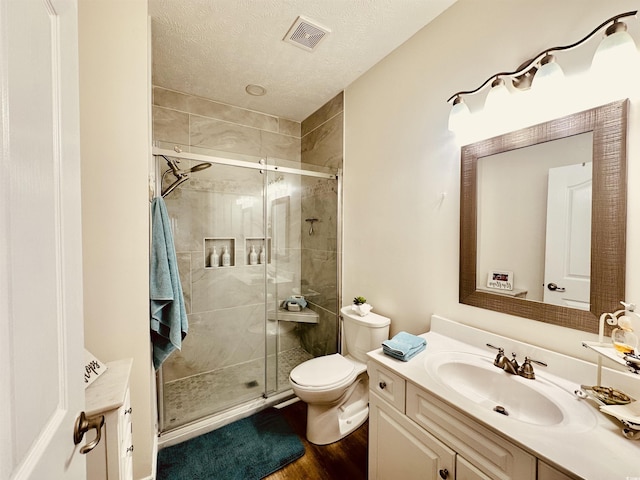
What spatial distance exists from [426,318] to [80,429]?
161 centimetres

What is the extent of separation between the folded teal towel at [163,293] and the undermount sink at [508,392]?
1345 millimetres

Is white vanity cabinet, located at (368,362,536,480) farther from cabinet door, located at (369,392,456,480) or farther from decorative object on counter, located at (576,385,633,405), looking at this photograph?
decorative object on counter, located at (576,385,633,405)

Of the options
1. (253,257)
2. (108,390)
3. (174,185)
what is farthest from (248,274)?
(108,390)

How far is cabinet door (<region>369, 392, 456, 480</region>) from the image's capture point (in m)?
1.00

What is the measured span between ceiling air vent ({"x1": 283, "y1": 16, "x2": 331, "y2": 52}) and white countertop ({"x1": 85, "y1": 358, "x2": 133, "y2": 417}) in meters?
2.09

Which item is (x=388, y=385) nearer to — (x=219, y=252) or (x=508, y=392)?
(x=508, y=392)

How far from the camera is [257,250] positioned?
236 centimetres

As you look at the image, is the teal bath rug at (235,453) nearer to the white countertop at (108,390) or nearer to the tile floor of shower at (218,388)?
the tile floor of shower at (218,388)

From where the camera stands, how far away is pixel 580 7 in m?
1.05

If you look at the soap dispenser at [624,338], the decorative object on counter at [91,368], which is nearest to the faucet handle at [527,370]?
the soap dispenser at [624,338]

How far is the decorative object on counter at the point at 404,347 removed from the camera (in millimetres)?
1236

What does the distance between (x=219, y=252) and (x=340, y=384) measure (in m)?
1.45

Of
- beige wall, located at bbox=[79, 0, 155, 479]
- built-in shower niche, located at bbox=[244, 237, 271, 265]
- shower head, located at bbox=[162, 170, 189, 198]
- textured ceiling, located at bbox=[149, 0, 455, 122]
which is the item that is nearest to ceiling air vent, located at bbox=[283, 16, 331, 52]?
textured ceiling, located at bbox=[149, 0, 455, 122]

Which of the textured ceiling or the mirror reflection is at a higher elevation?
the textured ceiling
